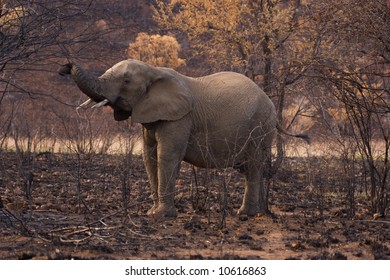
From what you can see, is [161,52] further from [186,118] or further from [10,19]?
[10,19]

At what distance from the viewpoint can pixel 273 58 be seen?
61.7 feet

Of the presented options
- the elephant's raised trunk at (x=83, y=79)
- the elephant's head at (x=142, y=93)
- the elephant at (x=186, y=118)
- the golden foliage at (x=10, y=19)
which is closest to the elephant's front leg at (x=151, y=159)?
the elephant at (x=186, y=118)

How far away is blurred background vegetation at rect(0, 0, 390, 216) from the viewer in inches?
372

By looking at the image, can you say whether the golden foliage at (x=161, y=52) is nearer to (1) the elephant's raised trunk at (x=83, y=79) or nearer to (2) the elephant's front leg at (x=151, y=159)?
(2) the elephant's front leg at (x=151, y=159)

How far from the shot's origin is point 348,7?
10.1m

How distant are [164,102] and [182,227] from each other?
1.77 m

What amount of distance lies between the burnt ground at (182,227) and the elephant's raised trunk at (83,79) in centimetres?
91

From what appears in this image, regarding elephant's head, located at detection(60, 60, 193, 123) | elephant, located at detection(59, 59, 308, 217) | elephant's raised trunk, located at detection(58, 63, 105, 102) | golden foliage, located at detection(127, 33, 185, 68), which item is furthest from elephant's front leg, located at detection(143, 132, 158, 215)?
golden foliage, located at detection(127, 33, 185, 68)

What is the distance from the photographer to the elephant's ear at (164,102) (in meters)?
11.0

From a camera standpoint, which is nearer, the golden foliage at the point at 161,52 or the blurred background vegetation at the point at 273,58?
the blurred background vegetation at the point at 273,58

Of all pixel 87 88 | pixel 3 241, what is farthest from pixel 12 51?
pixel 3 241

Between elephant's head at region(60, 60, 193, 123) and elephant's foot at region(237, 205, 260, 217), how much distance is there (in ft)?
5.15

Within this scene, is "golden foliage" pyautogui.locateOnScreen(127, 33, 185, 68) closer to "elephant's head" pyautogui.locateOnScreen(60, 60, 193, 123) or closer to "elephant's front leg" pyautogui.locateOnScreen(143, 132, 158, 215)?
"elephant's front leg" pyautogui.locateOnScreen(143, 132, 158, 215)

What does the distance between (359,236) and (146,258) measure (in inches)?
110
